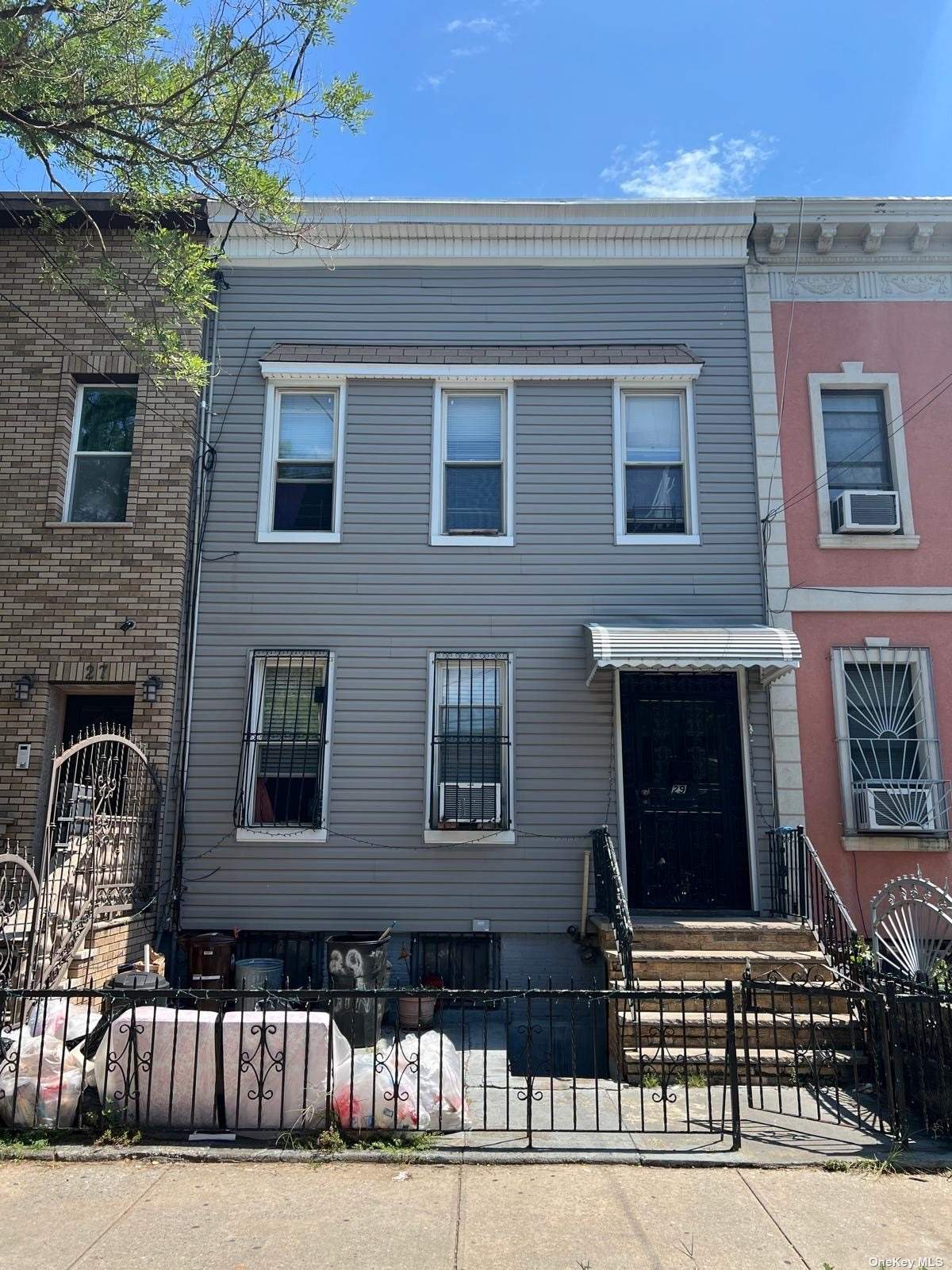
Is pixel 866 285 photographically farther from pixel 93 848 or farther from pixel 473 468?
pixel 93 848

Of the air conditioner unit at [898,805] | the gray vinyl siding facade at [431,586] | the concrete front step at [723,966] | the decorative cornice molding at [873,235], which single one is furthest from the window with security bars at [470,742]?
the decorative cornice molding at [873,235]

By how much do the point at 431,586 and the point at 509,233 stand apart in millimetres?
4127

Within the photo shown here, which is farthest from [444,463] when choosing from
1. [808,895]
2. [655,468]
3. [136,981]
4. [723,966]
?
[136,981]

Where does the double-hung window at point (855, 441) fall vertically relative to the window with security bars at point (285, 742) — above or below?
above

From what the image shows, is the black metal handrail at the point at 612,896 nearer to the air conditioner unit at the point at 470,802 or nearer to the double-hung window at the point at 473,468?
the air conditioner unit at the point at 470,802

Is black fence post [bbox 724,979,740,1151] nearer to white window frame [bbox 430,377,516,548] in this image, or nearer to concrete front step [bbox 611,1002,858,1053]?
concrete front step [bbox 611,1002,858,1053]

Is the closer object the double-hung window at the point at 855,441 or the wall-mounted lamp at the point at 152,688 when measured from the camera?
the wall-mounted lamp at the point at 152,688

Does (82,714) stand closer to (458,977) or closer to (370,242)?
(458,977)

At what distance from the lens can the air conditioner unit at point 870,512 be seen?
1017cm

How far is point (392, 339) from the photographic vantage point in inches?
426

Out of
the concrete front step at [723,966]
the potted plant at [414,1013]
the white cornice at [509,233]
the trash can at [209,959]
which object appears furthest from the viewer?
the white cornice at [509,233]

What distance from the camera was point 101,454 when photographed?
10.6m

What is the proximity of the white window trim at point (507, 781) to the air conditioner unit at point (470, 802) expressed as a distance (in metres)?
0.11

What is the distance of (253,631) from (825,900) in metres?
6.17
